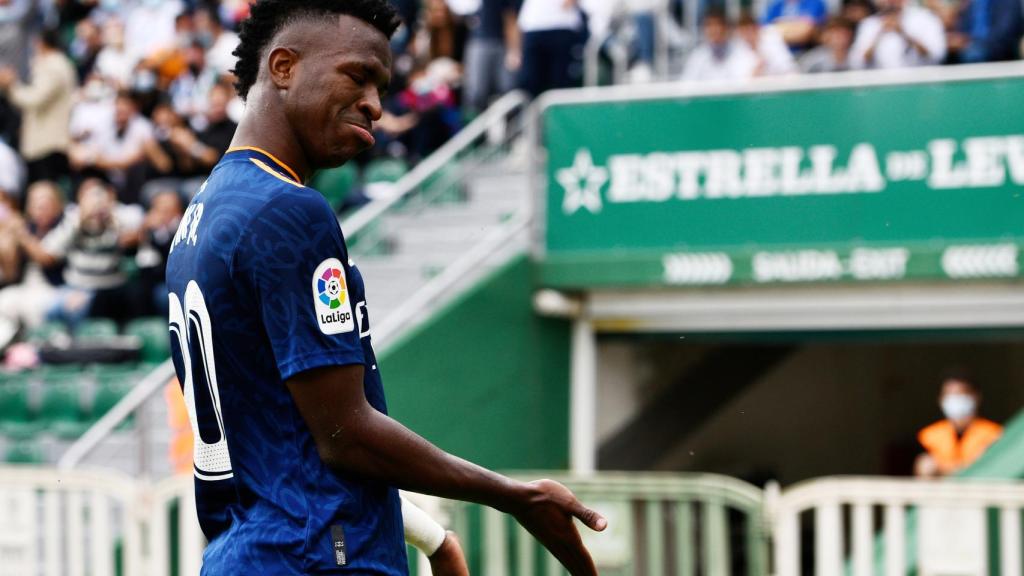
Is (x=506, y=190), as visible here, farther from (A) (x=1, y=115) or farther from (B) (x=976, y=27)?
(A) (x=1, y=115)

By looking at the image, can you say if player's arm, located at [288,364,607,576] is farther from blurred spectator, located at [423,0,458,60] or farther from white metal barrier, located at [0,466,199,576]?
blurred spectator, located at [423,0,458,60]

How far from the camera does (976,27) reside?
38.2ft

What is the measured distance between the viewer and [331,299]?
294cm

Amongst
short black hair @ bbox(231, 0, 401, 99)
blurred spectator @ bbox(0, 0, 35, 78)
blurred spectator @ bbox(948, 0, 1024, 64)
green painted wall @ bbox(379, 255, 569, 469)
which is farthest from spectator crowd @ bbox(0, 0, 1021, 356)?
short black hair @ bbox(231, 0, 401, 99)

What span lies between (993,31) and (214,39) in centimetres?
806

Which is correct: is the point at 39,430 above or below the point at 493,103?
below

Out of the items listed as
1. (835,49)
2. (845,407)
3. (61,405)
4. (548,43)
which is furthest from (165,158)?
(845,407)

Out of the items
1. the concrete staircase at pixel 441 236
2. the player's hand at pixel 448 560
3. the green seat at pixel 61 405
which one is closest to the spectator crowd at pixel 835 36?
the concrete staircase at pixel 441 236

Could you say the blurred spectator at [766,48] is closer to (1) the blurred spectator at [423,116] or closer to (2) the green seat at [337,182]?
(1) the blurred spectator at [423,116]

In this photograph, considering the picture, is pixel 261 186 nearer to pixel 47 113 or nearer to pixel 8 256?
pixel 8 256

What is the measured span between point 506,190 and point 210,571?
9.65 m

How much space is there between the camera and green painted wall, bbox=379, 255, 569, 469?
440 inches

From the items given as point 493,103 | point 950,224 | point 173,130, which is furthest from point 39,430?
point 950,224

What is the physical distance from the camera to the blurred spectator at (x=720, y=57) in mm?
12453
